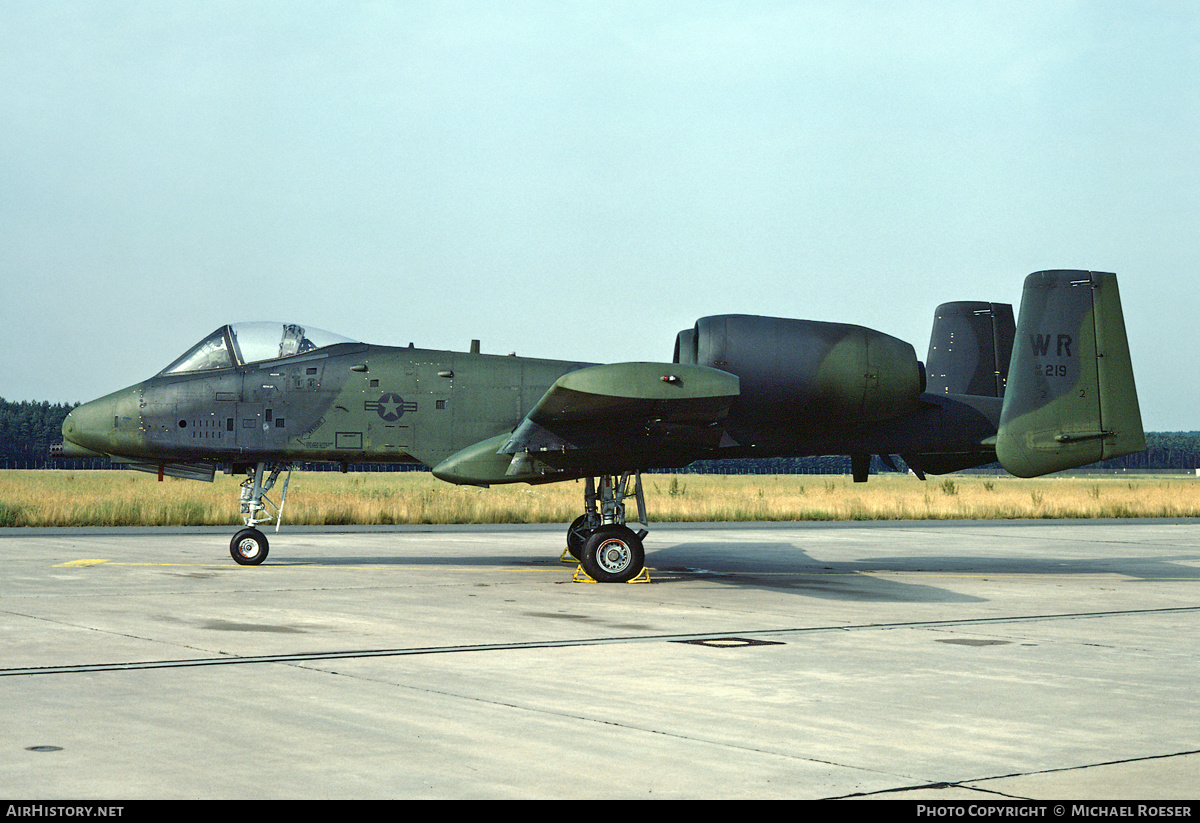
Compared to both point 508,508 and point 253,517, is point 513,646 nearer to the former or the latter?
point 253,517

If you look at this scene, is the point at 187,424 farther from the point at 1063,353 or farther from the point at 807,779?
the point at 807,779

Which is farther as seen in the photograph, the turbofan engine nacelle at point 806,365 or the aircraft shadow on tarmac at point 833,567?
the aircraft shadow on tarmac at point 833,567

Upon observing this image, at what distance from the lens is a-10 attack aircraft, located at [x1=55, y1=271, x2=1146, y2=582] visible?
52.7 feet

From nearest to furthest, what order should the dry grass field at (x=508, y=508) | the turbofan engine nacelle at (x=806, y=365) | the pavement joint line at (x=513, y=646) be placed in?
the pavement joint line at (x=513, y=646) → the turbofan engine nacelle at (x=806, y=365) → the dry grass field at (x=508, y=508)

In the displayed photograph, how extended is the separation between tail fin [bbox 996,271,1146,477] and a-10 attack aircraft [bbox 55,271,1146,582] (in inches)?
0.8

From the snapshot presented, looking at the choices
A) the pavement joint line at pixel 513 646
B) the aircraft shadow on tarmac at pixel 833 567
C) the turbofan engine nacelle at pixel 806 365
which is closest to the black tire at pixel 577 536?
the aircraft shadow on tarmac at pixel 833 567

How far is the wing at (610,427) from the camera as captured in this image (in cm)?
1398

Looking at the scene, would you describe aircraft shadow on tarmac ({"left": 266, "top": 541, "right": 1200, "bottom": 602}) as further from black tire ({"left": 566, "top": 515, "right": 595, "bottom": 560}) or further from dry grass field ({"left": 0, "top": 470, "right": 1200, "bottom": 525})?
dry grass field ({"left": 0, "top": 470, "right": 1200, "bottom": 525})

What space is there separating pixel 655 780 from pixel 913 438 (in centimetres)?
1248

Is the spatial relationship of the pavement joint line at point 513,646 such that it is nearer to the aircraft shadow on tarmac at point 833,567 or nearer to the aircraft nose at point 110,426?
the aircraft shadow on tarmac at point 833,567

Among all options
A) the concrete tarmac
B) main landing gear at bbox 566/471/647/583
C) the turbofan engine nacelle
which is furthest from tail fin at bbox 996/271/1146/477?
main landing gear at bbox 566/471/647/583

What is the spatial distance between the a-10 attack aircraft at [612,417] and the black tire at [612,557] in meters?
0.02
